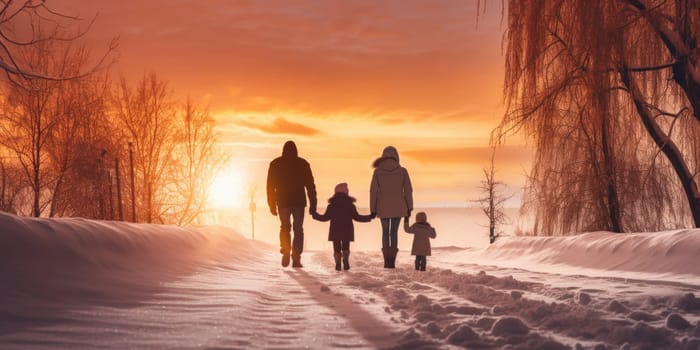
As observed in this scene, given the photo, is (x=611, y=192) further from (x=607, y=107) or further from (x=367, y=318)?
(x=367, y=318)

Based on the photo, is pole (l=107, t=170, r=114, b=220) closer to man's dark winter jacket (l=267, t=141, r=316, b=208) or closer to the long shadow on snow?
man's dark winter jacket (l=267, t=141, r=316, b=208)

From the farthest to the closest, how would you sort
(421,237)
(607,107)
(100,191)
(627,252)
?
(100,191) → (607,107) → (421,237) → (627,252)

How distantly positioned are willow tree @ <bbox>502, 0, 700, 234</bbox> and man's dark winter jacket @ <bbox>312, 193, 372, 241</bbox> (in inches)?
164

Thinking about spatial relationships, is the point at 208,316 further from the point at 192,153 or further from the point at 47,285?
the point at 192,153

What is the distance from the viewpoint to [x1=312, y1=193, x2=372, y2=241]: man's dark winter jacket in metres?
10.3

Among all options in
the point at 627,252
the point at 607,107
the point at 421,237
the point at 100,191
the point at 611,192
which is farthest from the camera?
the point at 100,191

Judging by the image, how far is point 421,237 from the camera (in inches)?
397

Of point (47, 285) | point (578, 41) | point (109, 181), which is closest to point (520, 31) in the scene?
point (578, 41)

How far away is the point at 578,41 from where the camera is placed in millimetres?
11867

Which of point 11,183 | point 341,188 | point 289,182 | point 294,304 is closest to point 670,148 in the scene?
point 341,188

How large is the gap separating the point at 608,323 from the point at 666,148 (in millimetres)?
10178

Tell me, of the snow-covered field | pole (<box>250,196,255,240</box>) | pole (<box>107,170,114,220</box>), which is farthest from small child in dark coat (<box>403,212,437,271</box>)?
pole (<box>250,196,255,240</box>)

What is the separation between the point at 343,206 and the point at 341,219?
0.96 ft

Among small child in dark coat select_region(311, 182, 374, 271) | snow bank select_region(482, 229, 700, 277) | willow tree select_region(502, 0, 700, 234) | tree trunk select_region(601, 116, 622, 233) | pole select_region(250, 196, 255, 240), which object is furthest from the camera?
pole select_region(250, 196, 255, 240)
